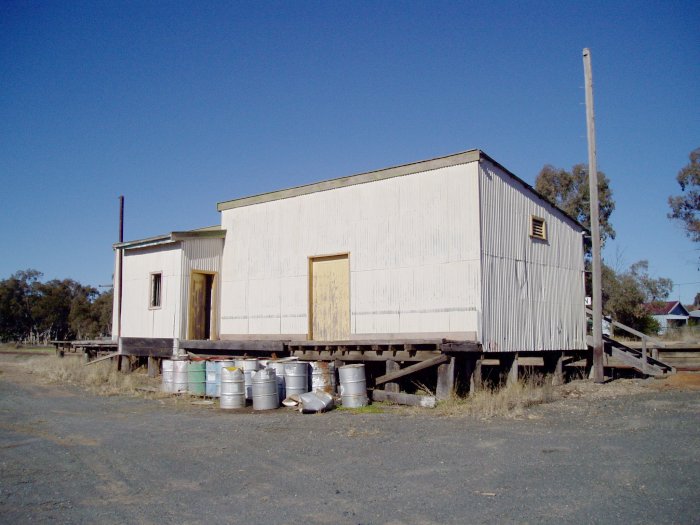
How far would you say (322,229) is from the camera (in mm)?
16719

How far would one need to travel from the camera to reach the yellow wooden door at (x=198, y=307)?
19.0 meters

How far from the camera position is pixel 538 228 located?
16.7 meters

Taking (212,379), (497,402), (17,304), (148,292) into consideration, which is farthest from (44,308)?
(497,402)

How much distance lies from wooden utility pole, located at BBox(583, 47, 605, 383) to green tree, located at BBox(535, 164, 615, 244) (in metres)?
21.1

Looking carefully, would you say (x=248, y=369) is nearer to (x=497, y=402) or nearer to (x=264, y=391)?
(x=264, y=391)

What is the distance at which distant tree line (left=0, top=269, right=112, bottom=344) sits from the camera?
56969 mm

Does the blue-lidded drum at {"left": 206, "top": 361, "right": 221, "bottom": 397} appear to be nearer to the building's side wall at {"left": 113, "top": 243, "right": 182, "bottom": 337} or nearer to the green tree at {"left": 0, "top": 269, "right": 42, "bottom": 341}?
the building's side wall at {"left": 113, "top": 243, "right": 182, "bottom": 337}

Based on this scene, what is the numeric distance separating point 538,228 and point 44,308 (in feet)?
178

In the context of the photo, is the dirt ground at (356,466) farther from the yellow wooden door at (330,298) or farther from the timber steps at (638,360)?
the timber steps at (638,360)

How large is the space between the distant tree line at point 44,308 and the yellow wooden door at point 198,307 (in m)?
40.8

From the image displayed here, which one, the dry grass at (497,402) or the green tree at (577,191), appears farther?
the green tree at (577,191)

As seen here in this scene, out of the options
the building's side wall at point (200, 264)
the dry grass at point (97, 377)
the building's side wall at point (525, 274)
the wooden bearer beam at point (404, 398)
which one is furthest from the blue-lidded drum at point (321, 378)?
the building's side wall at point (200, 264)

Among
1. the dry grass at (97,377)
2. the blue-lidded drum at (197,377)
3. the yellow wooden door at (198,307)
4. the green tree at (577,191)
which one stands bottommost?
the dry grass at (97,377)

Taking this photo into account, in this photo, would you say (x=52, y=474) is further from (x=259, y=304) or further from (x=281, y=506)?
(x=259, y=304)
